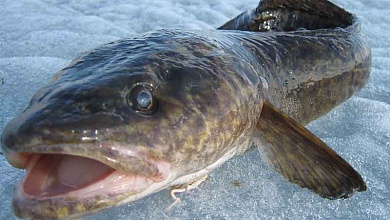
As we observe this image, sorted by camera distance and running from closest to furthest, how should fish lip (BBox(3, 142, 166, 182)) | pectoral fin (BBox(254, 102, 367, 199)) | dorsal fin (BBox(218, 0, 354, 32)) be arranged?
fish lip (BBox(3, 142, 166, 182)) < pectoral fin (BBox(254, 102, 367, 199)) < dorsal fin (BBox(218, 0, 354, 32))

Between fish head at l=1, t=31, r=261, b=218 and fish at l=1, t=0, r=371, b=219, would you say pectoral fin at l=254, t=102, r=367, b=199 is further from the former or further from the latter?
fish head at l=1, t=31, r=261, b=218

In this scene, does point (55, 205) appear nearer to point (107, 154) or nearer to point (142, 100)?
point (107, 154)

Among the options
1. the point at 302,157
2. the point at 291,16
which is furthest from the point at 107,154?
the point at 291,16

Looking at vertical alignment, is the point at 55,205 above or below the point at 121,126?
below

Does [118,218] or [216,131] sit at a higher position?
[216,131]

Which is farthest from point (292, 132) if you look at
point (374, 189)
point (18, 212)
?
point (18, 212)

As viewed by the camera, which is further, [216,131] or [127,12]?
[127,12]

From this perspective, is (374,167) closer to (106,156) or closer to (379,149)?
(379,149)

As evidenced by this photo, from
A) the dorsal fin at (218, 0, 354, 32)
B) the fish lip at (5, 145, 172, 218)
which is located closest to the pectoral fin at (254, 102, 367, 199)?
the fish lip at (5, 145, 172, 218)
